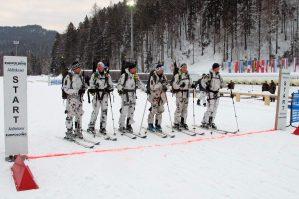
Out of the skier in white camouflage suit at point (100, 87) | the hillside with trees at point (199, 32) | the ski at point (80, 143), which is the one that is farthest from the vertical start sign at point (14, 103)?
the hillside with trees at point (199, 32)

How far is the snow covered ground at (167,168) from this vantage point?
218 inches

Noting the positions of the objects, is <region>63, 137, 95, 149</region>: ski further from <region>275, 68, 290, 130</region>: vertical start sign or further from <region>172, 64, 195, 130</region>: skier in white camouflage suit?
<region>275, 68, 290, 130</region>: vertical start sign

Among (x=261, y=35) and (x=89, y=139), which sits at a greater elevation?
(x=261, y=35)

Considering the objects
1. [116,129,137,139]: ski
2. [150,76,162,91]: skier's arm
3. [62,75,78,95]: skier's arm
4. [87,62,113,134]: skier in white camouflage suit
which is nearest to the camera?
[62,75,78,95]: skier's arm

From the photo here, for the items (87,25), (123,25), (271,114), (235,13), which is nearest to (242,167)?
(271,114)

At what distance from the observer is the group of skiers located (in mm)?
9281

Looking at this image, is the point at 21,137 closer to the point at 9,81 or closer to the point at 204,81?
the point at 9,81

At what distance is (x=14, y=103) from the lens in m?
6.86

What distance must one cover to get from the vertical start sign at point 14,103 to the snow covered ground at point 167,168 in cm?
53

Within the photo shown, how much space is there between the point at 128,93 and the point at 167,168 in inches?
158

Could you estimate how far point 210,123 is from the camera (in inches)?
453

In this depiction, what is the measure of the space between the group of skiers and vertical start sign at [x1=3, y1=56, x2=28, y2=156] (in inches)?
90.0

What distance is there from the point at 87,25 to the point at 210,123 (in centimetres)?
8306

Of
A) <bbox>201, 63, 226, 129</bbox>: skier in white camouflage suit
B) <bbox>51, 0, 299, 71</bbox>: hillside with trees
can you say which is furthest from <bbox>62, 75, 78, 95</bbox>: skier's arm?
<bbox>51, 0, 299, 71</bbox>: hillside with trees
